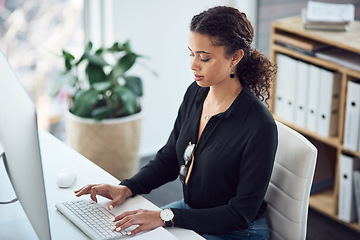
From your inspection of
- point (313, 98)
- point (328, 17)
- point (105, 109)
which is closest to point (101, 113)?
point (105, 109)

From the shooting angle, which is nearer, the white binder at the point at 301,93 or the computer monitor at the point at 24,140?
the computer monitor at the point at 24,140

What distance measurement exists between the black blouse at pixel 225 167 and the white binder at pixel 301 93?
99 cm

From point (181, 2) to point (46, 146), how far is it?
1.64 m

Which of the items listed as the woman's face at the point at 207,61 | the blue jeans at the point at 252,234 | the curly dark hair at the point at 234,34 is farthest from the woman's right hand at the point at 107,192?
the curly dark hair at the point at 234,34

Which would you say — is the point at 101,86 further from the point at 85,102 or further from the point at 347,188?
the point at 347,188

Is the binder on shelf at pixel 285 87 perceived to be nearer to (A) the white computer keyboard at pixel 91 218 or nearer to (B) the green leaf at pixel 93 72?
(B) the green leaf at pixel 93 72

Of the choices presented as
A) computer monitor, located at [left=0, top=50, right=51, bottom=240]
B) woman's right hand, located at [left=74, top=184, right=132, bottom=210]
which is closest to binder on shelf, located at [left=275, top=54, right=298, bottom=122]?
woman's right hand, located at [left=74, top=184, right=132, bottom=210]

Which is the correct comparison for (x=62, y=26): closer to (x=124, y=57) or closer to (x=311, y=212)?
(x=124, y=57)

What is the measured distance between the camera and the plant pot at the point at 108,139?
2852mm

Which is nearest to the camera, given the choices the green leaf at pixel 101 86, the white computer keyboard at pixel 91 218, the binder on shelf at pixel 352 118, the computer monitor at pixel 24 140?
the computer monitor at pixel 24 140

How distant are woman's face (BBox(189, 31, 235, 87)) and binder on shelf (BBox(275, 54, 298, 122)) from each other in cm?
117

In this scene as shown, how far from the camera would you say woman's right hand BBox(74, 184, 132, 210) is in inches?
61.4

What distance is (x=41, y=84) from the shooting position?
3.28 meters

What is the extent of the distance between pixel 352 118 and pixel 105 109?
125 centimetres
